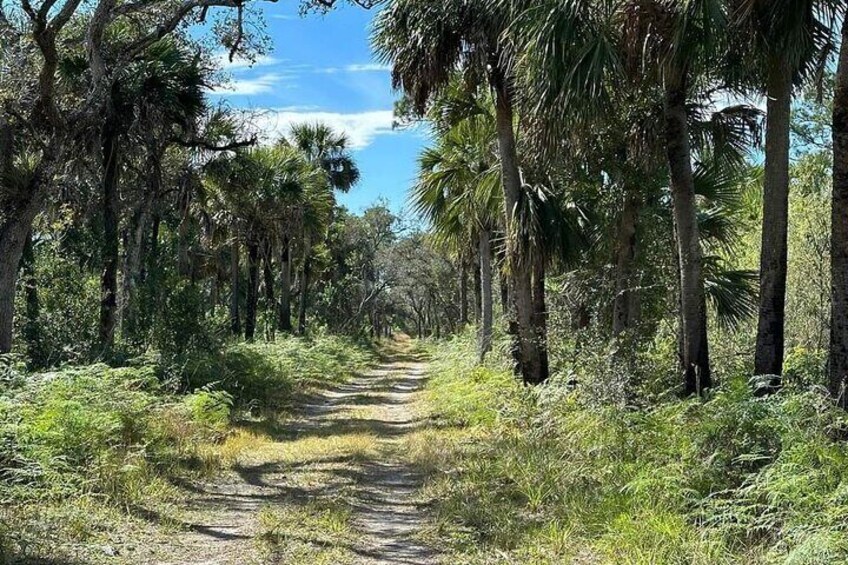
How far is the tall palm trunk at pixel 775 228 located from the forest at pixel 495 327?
32 millimetres

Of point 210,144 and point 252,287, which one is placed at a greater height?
point 210,144

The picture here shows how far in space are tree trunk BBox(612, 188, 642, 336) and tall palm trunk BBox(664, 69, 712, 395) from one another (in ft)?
8.58

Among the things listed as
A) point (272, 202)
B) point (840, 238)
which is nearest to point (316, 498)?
point (840, 238)

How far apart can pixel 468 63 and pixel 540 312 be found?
4.64m

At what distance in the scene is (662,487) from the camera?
5.49 meters

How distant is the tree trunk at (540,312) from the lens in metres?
12.1

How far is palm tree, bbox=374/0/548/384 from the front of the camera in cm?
1101

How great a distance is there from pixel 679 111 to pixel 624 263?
3.49 meters

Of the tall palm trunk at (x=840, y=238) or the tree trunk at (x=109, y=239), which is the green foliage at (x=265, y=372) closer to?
the tree trunk at (x=109, y=239)

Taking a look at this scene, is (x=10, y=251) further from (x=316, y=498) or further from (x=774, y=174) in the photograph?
(x=774, y=174)

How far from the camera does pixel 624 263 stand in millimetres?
11773

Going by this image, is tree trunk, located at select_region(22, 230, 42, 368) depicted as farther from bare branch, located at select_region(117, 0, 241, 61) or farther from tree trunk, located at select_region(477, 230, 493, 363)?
tree trunk, located at select_region(477, 230, 493, 363)

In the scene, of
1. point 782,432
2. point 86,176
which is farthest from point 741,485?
point 86,176

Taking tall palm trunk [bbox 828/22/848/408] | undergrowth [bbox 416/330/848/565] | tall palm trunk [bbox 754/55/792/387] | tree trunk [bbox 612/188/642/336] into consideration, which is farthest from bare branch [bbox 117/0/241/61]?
tall palm trunk [bbox 828/22/848/408]
